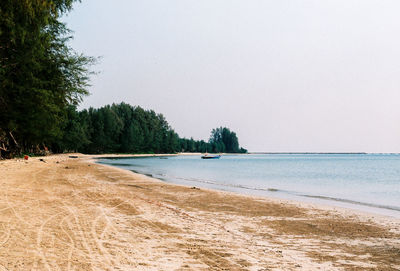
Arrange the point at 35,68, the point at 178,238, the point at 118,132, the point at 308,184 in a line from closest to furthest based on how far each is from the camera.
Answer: the point at 178,238 → the point at 35,68 → the point at 308,184 → the point at 118,132

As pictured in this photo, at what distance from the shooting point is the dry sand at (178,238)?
536 centimetres

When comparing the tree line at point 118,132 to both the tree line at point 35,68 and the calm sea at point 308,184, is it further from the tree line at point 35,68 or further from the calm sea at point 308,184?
the tree line at point 35,68

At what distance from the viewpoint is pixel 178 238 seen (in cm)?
713

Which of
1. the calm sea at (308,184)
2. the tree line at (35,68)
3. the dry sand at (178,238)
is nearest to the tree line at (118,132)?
the calm sea at (308,184)

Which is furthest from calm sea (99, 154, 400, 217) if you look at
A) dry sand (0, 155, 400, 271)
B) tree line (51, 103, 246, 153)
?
tree line (51, 103, 246, 153)

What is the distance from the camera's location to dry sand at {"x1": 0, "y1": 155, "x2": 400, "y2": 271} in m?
5.36

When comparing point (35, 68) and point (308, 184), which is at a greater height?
point (35, 68)

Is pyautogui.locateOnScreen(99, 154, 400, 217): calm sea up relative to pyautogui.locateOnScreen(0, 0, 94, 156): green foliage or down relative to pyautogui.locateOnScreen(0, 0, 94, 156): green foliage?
down

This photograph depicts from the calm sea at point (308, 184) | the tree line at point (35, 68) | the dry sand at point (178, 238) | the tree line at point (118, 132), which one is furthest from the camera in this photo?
the tree line at point (118, 132)

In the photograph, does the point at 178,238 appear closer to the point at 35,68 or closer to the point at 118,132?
→ the point at 35,68

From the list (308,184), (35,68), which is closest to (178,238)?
(35,68)

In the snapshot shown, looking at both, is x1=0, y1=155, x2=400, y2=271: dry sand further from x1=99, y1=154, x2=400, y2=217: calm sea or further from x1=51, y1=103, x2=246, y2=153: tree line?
x1=51, y1=103, x2=246, y2=153: tree line

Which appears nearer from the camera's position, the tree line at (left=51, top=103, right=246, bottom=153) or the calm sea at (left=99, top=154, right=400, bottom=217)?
the calm sea at (left=99, top=154, right=400, bottom=217)

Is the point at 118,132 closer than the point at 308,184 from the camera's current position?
No
